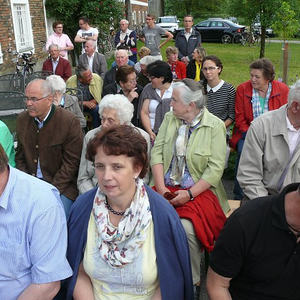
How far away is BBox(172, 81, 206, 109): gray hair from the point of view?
10.8 feet

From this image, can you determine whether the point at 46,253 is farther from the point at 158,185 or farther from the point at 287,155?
the point at 287,155

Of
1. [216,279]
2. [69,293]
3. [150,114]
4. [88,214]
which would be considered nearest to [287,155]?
[216,279]

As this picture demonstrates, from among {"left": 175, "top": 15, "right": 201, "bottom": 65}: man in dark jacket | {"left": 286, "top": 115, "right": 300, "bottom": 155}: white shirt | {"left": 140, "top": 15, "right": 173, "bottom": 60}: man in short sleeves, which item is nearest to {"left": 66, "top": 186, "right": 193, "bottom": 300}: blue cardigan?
{"left": 286, "top": 115, "right": 300, "bottom": 155}: white shirt

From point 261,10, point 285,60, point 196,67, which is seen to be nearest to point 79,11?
point 261,10

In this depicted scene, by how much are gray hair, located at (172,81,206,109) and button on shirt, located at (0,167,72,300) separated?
1531 mm

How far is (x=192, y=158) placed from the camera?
3227 millimetres

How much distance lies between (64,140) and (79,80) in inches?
110

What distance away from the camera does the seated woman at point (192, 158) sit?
10.2 ft

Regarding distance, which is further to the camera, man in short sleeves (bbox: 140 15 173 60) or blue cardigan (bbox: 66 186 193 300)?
man in short sleeves (bbox: 140 15 173 60)

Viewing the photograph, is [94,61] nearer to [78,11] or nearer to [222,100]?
[222,100]

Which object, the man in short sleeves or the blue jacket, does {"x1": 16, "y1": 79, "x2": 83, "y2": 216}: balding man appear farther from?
the man in short sleeves

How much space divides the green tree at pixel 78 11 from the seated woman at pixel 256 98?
11050 mm

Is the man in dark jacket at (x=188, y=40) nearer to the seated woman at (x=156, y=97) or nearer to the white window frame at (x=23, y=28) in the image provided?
the seated woman at (x=156, y=97)

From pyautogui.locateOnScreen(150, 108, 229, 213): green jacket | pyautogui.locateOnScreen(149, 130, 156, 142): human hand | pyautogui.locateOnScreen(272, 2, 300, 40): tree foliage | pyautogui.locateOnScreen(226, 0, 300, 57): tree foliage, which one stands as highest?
pyautogui.locateOnScreen(226, 0, 300, 57): tree foliage
